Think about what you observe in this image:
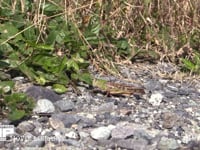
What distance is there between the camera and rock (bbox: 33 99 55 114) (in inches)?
104

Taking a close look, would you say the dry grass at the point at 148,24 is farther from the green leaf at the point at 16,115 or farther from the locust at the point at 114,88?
the green leaf at the point at 16,115

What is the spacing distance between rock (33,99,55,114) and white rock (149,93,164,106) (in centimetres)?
53

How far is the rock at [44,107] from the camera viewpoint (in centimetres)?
264

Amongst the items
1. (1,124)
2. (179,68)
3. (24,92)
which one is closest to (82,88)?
(24,92)

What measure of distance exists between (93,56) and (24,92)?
699mm

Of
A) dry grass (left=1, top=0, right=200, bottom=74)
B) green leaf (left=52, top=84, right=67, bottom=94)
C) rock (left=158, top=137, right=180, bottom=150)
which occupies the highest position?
dry grass (left=1, top=0, right=200, bottom=74)

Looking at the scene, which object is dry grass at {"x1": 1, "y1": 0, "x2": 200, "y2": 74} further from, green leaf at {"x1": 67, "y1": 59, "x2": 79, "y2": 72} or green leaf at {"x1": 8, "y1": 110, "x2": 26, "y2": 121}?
green leaf at {"x1": 8, "y1": 110, "x2": 26, "y2": 121}

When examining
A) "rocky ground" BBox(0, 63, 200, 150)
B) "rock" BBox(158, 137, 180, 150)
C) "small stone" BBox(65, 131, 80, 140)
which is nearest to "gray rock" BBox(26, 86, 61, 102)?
"rocky ground" BBox(0, 63, 200, 150)

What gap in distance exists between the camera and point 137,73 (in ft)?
11.4

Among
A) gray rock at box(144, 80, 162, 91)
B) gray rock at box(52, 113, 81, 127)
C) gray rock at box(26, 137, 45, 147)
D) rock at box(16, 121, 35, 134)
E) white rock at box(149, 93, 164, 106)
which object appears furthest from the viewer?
gray rock at box(144, 80, 162, 91)

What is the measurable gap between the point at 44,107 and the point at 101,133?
308 millimetres

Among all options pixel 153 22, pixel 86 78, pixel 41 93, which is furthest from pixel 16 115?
pixel 153 22

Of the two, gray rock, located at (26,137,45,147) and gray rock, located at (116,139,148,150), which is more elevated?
gray rock, located at (26,137,45,147)

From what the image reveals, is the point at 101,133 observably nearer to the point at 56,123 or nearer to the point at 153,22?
the point at 56,123
